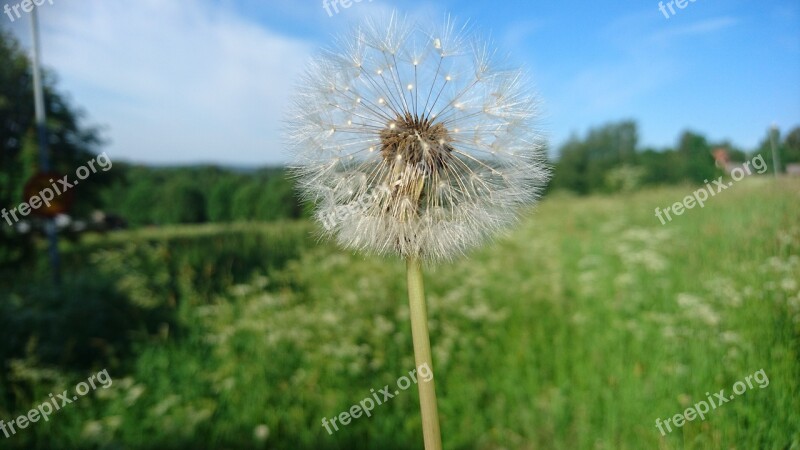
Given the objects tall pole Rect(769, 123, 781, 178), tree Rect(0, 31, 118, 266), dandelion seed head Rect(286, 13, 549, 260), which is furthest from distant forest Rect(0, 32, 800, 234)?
dandelion seed head Rect(286, 13, 549, 260)

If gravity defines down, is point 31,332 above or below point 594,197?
below

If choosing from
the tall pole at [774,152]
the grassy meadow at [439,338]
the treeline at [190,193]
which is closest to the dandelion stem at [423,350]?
the grassy meadow at [439,338]

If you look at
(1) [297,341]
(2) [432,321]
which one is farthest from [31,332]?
(2) [432,321]

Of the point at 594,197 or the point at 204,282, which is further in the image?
the point at 594,197

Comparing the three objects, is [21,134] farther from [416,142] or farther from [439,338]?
[416,142]

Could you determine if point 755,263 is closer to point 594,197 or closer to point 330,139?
point 330,139

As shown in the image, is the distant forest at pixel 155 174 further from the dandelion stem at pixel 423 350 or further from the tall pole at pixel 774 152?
the dandelion stem at pixel 423 350

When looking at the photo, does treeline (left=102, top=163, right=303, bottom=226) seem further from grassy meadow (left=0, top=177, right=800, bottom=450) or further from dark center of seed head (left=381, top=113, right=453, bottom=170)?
dark center of seed head (left=381, top=113, right=453, bottom=170)
